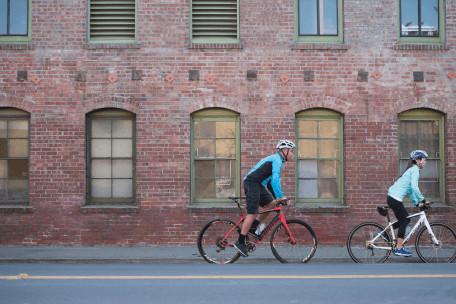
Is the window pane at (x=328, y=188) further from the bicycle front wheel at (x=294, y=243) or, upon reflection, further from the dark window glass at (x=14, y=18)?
the dark window glass at (x=14, y=18)

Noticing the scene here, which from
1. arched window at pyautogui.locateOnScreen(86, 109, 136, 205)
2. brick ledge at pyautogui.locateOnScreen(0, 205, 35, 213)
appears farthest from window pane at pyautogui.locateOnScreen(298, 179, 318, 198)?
brick ledge at pyautogui.locateOnScreen(0, 205, 35, 213)

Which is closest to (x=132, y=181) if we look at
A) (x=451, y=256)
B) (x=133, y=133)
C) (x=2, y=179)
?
(x=133, y=133)

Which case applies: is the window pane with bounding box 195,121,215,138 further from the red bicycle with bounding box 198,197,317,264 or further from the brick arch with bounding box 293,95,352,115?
the red bicycle with bounding box 198,197,317,264

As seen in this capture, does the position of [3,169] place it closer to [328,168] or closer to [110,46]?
[110,46]

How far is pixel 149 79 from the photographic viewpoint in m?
10.7

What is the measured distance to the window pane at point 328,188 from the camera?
10867 mm

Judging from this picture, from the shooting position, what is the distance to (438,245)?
7887mm

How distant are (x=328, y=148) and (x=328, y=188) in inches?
35.7

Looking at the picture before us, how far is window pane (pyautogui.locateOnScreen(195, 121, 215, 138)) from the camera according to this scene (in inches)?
424

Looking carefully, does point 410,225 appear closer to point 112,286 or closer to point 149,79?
point 112,286

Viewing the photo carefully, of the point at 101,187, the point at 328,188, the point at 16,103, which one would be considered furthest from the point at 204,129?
the point at 16,103

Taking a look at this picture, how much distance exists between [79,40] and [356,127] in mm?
6452

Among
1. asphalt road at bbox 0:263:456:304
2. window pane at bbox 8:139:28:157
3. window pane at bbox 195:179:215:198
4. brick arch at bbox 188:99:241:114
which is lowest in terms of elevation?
asphalt road at bbox 0:263:456:304

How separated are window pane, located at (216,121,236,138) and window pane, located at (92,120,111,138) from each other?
Answer: 8.07 feet
